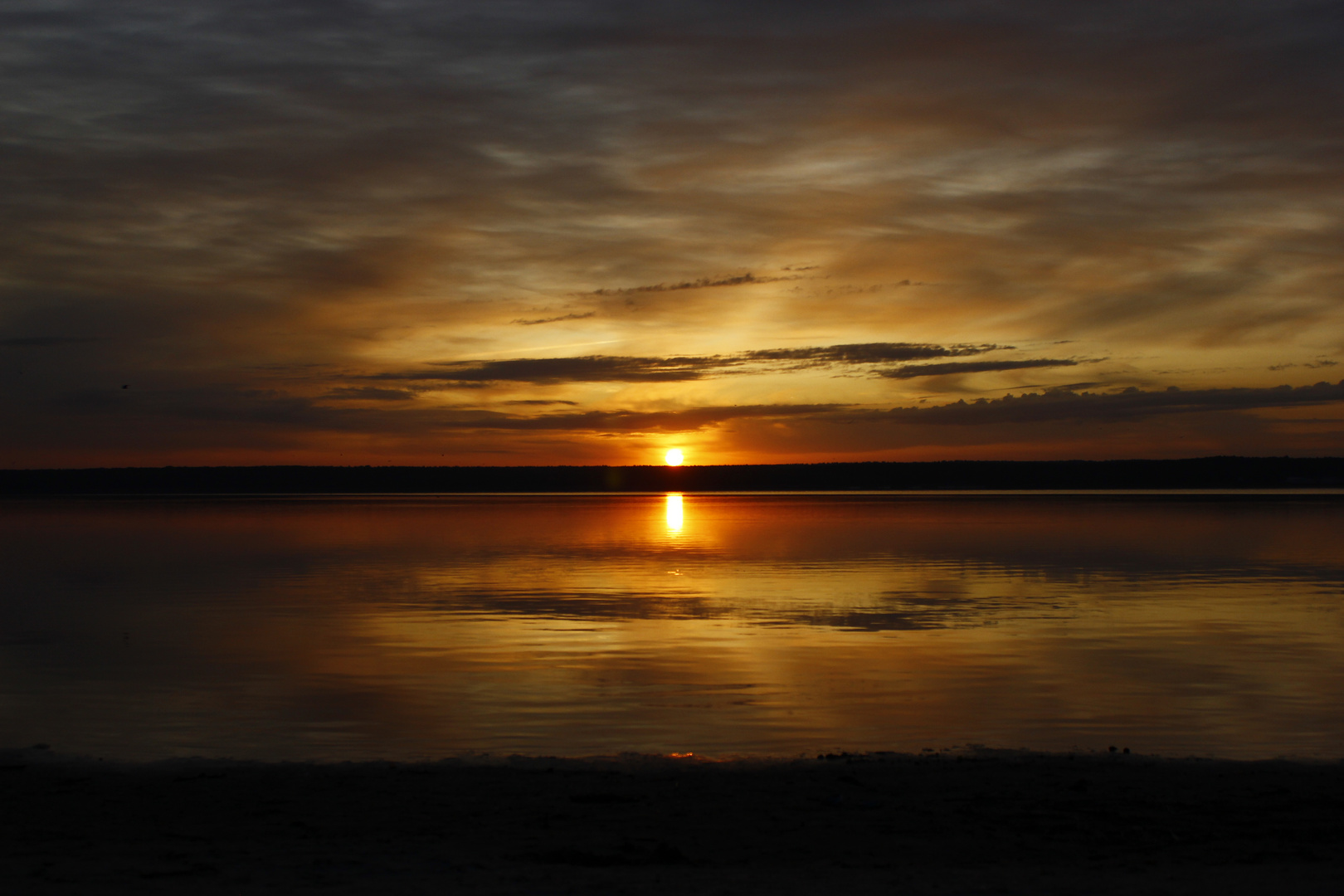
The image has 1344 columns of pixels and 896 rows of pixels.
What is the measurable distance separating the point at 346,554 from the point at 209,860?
107 feet

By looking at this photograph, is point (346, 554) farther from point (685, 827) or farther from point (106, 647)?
point (685, 827)

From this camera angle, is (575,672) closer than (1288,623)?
Yes

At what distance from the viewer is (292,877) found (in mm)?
7641

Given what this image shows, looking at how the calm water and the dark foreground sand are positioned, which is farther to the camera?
the calm water

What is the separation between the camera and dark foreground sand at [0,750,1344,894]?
764 centimetres

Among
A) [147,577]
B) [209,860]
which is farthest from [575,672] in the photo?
[147,577]

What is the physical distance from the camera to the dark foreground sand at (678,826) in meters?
7.64

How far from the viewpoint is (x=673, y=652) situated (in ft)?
58.7

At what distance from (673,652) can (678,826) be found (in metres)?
8.81

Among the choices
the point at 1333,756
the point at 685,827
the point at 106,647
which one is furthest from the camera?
the point at 106,647

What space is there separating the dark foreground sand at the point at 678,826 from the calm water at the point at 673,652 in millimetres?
1327

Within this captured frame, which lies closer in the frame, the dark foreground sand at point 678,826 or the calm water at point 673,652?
the dark foreground sand at point 678,826

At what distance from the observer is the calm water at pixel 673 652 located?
12.8m

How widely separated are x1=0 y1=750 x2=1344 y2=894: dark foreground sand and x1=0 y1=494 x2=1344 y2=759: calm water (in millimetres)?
1327
